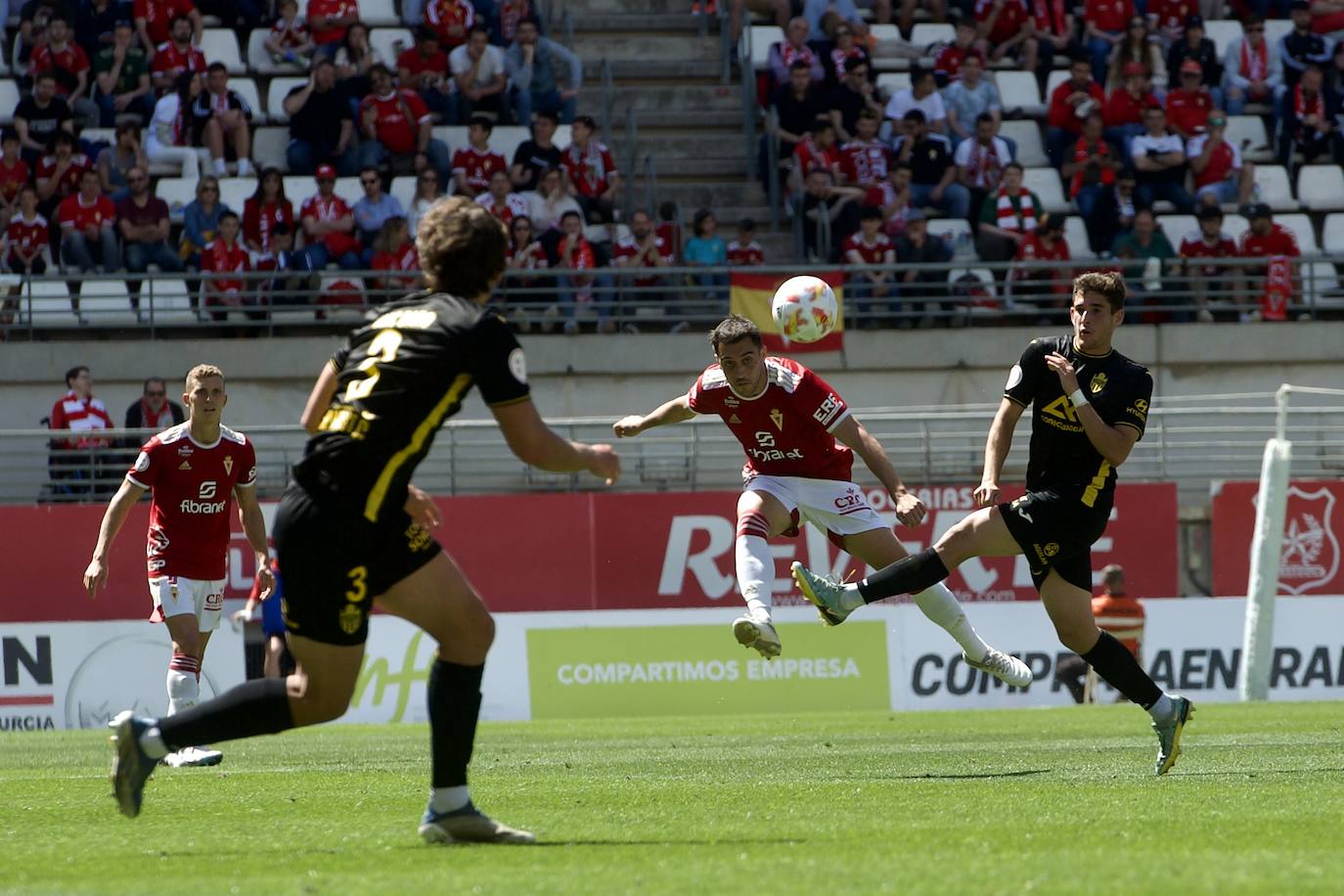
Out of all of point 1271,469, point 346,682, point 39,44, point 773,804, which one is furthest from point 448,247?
point 39,44

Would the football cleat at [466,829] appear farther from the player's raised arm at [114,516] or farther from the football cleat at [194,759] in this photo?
the player's raised arm at [114,516]

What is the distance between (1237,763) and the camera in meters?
8.96

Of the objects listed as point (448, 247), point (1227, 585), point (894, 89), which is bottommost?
point (1227, 585)

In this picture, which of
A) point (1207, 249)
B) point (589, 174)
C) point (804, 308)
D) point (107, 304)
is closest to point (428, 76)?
point (589, 174)

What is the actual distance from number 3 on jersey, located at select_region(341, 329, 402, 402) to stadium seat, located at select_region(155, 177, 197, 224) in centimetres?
1767

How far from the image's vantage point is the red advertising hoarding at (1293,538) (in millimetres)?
21188

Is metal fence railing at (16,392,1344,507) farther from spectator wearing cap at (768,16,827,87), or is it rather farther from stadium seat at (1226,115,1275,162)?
spectator wearing cap at (768,16,827,87)

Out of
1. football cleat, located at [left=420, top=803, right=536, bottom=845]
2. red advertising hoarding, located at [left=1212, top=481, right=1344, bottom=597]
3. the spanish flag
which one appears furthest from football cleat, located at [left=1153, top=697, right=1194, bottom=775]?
red advertising hoarding, located at [left=1212, top=481, right=1344, bottom=597]

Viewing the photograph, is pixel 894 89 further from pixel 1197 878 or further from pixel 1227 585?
pixel 1197 878

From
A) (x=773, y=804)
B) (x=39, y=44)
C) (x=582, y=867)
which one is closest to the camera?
(x=582, y=867)

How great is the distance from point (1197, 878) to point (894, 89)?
21466 millimetres

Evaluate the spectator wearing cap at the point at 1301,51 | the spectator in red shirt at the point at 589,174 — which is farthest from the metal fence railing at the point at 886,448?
the spectator wearing cap at the point at 1301,51

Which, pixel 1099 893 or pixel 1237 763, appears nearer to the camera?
pixel 1099 893

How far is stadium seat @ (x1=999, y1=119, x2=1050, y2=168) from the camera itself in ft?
83.2
